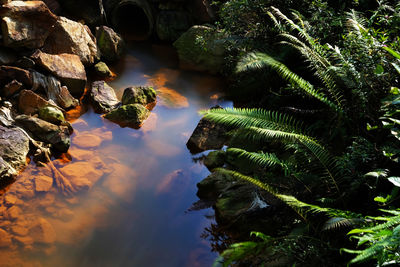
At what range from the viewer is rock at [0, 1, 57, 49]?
4.33 metres

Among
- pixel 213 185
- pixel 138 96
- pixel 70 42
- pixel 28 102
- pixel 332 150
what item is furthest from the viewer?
pixel 70 42

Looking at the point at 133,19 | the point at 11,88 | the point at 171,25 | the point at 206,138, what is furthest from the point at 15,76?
the point at 133,19

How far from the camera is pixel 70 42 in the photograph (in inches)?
205

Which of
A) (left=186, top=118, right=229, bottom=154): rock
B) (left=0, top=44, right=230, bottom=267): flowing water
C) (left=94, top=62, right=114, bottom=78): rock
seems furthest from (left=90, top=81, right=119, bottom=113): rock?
(left=186, top=118, right=229, bottom=154): rock

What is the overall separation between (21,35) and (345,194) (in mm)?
4525

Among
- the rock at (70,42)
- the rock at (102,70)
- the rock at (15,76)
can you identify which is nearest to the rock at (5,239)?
the rock at (15,76)

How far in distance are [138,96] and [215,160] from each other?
1.70 meters

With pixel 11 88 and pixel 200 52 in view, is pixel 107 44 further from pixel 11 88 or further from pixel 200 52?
pixel 11 88

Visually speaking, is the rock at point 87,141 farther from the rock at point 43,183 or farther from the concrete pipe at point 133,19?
the concrete pipe at point 133,19

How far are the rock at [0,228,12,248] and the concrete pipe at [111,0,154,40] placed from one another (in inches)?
214

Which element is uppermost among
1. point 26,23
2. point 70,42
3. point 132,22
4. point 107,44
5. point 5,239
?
point 26,23

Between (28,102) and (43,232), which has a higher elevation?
(28,102)

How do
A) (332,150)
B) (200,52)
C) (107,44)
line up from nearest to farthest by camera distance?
(332,150) < (107,44) < (200,52)

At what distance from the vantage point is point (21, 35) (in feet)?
14.6
